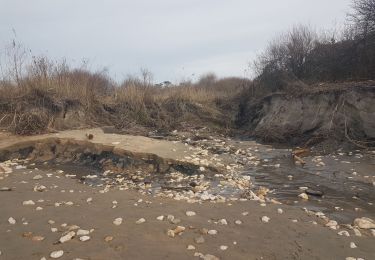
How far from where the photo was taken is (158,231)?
560 centimetres

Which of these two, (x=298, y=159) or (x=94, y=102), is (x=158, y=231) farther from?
(x=94, y=102)

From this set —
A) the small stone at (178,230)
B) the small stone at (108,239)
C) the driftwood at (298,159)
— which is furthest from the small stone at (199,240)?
the driftwood at (298,159)

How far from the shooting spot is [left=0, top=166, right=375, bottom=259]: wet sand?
4.98m

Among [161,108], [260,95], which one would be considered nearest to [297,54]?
[260,95]

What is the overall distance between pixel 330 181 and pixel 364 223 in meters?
2.76

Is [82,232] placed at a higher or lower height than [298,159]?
lower

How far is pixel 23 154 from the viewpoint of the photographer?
1141 centimetres

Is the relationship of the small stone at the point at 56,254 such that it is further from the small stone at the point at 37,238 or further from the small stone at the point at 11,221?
the small stone at the point at 11,221

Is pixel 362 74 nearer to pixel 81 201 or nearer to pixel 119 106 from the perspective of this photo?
pixel 119 106

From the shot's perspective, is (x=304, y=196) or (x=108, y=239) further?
(x=304, y=196)

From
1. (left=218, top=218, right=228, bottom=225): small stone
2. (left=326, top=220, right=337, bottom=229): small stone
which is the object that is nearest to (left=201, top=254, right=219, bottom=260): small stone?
(left=218, top=218, right=228, bottom=225): small stone

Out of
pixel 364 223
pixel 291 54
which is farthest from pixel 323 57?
pixel 364 223

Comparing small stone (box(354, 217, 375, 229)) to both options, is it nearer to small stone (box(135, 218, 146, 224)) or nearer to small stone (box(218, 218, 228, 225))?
small stone (box(218, 218, 228, 225))

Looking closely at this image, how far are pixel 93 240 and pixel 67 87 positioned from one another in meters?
11.5
